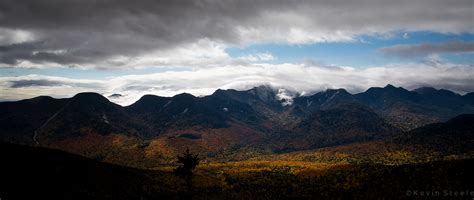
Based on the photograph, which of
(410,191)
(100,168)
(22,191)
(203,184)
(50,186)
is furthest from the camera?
(203,184)

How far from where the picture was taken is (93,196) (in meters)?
124

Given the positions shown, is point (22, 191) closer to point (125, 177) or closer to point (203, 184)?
point (125, 177)

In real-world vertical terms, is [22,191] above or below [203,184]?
above

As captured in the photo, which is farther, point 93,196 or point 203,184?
point 203,184

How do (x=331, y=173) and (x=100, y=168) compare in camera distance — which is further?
(x=331, y=173)

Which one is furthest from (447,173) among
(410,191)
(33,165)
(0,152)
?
(0,152)

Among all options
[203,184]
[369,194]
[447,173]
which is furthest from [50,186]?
[447,173]

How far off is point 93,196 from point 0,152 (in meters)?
37.2

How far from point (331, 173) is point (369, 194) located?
5107 centimetres

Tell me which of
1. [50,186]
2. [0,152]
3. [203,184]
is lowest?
[203,184]

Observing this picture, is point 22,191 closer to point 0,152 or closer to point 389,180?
point 0,152

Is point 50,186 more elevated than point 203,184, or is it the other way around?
point 50,186

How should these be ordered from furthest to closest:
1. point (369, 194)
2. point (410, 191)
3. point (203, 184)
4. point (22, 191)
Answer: point (203, 184) → point (369, 194) → point (410, 191) → point (22, 191)

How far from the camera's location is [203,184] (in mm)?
183875
